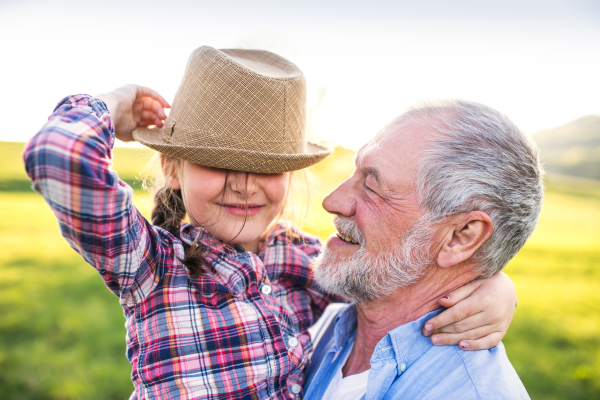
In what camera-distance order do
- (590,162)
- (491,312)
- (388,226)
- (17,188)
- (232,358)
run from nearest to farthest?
(491,312) → (232,358) → (388,226) → (17,188) → (590,162)

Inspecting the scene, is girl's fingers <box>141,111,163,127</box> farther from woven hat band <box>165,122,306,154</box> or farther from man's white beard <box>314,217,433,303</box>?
man's white beard <box>314,217,433,303</box>

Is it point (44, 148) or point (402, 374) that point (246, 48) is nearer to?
point (44, 148)

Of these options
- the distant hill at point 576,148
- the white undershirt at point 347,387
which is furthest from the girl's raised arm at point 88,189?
the distant hill at point 576,148

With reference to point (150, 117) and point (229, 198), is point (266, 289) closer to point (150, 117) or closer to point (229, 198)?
point (229, 198)

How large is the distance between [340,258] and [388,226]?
0.34 meters

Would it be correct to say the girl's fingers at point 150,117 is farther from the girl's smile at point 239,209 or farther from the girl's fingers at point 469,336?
the girl's fingers at point 469,336

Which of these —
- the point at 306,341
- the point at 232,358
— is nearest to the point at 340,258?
the point at 306,341

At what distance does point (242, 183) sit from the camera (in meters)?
1.94

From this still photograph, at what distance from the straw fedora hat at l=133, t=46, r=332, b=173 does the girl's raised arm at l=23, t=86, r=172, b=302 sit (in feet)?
1.23

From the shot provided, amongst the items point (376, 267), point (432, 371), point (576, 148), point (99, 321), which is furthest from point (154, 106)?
point (576, 148)

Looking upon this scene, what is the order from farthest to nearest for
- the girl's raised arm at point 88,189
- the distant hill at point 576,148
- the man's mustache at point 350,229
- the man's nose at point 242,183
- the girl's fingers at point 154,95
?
the distant hill at point 576,148 → the girl's fingers at point 154,95 → the man's mustache at point 350,229 → the man's nose at point 242,183 → the girl's raised arm at point 88,189

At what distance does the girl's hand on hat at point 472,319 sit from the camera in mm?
1641

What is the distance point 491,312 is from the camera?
1690 mm

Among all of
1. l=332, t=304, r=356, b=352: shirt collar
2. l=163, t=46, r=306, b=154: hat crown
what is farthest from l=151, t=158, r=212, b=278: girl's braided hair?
l=332, t=304, r=356, b=352: shirt collar
